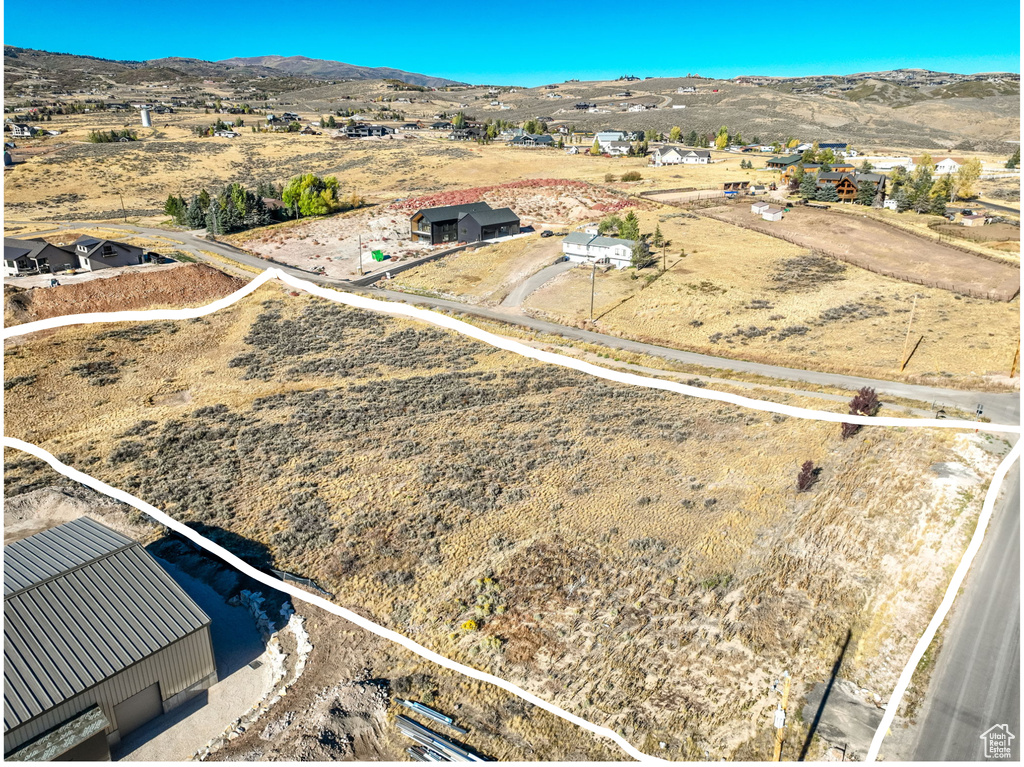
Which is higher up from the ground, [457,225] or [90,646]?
[457,225]

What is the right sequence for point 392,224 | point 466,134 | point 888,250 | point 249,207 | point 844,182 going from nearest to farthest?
point 888,250 → point 392,224 → point 249,207 → point 844,182 → point 466,134

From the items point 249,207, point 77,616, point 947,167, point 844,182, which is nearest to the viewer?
point 77,616

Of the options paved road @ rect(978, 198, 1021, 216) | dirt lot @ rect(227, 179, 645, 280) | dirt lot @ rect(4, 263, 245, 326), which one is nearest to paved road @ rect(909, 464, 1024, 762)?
dirt lot @ rect(4, 263, 245, 326)

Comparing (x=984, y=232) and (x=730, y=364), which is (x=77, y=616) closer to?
(x=730, y=364)

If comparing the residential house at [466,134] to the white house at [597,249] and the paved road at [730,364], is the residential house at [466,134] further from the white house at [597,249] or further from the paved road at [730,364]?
the paved road at [730,364]

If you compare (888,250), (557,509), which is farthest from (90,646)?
(888,250)
